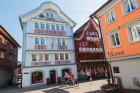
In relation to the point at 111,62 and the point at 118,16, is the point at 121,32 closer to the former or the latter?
the point at 118,16

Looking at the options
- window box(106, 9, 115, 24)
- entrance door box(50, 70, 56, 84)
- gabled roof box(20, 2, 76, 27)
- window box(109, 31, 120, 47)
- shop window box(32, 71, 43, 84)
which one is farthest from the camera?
gabled roof box(20, 2, 76, 27)

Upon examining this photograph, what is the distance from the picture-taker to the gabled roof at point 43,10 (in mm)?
25516

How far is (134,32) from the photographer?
39.9 feet

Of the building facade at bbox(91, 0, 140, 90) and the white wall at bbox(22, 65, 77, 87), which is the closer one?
the building facade at bbox(91, 0, 140, 90)

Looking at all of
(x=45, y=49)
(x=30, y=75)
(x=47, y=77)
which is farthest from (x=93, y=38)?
(x=30, y=75)

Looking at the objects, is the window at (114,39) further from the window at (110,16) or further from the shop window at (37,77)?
the shop window at (37,77)

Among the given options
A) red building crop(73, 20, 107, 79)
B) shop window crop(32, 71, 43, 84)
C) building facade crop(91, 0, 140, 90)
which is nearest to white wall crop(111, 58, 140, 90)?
building facade crop(91, 0, 140, 90)

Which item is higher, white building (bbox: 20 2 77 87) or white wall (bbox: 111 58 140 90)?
white building (bbox: 20 2 77 87)

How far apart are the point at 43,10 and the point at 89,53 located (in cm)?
1365

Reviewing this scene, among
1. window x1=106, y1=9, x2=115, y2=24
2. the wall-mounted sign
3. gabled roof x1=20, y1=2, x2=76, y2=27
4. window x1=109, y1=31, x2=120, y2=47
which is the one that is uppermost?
gabled roof x1=20, y1=2, x2=76, y2=27

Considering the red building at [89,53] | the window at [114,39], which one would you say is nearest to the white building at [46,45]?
the red building at [89,53]

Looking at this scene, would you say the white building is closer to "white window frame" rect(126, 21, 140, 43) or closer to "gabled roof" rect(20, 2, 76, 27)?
"gabled roof" rect(20, 2, 76, 27)

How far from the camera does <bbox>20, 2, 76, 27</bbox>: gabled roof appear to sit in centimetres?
2552

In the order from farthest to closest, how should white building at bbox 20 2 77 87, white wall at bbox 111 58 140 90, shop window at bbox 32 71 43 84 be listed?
white building at bbox 20 2 77 87 → shop window at bbox 32 71 43 84 → white wall at bbox 111 58 140 90
